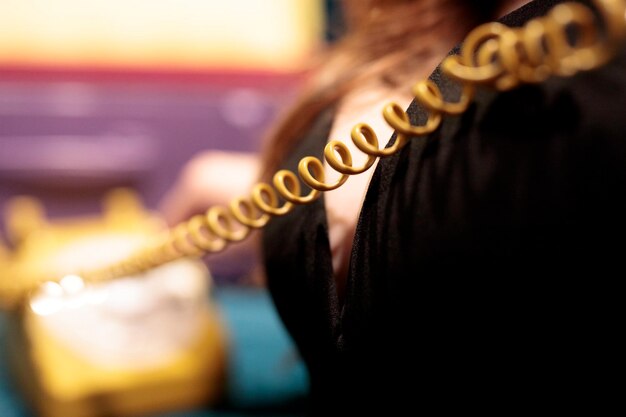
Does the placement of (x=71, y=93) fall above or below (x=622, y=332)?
above

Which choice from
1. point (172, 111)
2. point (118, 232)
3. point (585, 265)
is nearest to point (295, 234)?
point (585, 265)

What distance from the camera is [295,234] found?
1.33 feet

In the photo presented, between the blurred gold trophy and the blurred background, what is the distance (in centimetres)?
30

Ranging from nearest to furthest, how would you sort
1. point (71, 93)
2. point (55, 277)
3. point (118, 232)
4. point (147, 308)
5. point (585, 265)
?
point (585, 265), point (55, 277), point (147, 308), point (118, 232), point (71, 93)

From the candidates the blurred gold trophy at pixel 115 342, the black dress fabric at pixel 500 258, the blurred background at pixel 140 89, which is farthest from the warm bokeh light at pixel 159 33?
the black dress fabric at pixel 500 258

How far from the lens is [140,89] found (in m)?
1.83

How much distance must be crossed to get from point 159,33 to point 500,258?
178 cm

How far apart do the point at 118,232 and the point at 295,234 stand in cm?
69

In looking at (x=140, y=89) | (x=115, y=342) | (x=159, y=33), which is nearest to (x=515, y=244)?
(x=115, y=342)

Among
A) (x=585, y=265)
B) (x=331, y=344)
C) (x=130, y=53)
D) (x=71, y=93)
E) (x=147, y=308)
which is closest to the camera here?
(x=585, y=265)

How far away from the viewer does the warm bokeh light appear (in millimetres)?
1854

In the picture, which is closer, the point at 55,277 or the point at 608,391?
the point at 608,391

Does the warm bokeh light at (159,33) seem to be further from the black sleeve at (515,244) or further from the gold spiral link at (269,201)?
the black sleeve at (515,244)

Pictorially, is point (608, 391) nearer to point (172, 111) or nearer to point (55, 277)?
point (55, 277)
